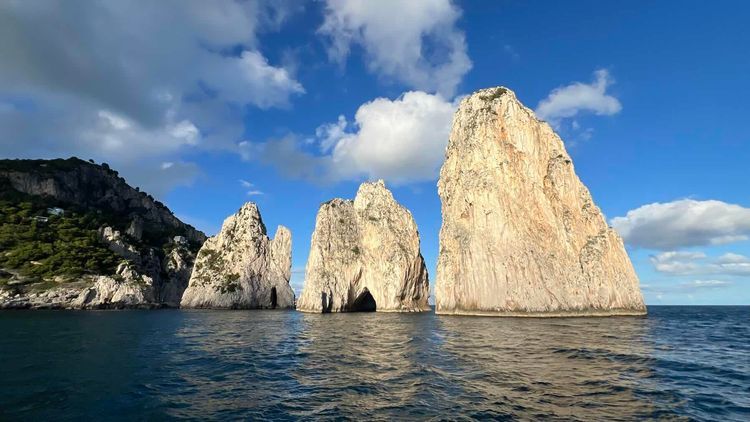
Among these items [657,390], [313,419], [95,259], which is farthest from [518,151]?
[95,259]

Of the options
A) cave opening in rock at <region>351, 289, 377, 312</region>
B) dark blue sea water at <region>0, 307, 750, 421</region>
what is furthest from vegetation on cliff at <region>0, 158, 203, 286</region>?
dark blue sea water at <region>0, 307, 750, 421</region>

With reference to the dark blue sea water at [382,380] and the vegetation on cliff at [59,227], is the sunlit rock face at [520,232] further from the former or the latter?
the vegetation on cliff at [59,227]

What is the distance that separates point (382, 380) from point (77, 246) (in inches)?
5834

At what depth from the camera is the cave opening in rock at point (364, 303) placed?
413ft

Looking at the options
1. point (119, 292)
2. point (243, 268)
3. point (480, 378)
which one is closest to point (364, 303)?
point (243, 268)

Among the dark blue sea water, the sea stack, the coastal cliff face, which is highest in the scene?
the coastal cliff face

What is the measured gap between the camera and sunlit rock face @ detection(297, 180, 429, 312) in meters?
117

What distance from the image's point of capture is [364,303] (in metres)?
135

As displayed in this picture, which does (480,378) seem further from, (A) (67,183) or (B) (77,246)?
(A) (67,183)

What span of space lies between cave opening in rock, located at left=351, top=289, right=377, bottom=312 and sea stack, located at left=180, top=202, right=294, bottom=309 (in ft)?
111

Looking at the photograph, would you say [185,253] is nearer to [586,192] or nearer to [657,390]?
[586,192]

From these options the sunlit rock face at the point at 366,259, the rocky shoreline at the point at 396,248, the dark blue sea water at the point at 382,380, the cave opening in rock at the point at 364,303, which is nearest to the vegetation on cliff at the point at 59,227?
the rocky shoreline at the point at 396,248

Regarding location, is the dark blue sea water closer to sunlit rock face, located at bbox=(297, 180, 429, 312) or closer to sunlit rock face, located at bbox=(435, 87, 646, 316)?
sunlit rock face, located at bbox=(435, 87, 646, 316)

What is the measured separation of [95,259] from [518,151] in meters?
133
